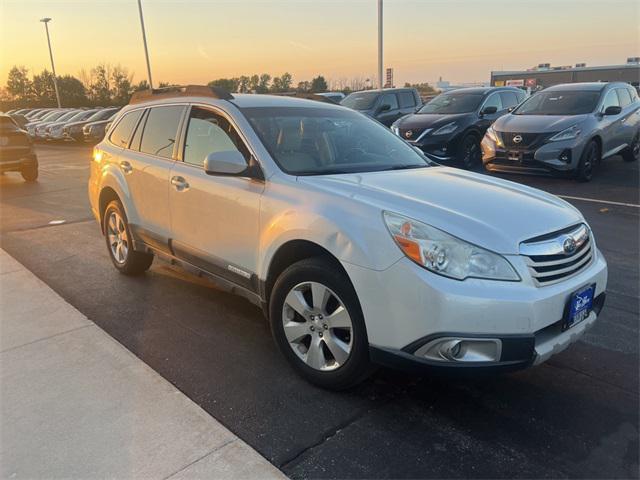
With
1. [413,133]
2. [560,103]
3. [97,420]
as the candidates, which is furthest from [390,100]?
[97,420]

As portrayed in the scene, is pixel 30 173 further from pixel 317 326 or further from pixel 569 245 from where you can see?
pixel 569 245

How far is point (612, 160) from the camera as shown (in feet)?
39.9

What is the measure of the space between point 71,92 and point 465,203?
6271 cm

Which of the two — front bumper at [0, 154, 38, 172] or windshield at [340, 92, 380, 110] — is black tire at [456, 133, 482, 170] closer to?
windshield at [340, 92, 380, 110]

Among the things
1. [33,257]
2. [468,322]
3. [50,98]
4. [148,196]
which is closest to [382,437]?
[468,322]

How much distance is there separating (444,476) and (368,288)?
936 millimetres

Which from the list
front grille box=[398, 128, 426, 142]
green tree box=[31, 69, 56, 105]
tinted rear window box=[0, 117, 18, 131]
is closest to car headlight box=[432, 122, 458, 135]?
front grille box=[398, 128, 426, 142]

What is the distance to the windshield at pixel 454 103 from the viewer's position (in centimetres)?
1181

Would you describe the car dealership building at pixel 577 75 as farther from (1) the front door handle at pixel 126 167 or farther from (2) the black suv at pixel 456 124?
(1) the front door handle at pixel 126 167

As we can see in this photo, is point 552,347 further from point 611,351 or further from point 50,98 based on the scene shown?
point 50,98

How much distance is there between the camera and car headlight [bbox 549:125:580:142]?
907cm

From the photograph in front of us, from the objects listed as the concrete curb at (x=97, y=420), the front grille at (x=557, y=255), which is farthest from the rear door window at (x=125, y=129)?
the front grille at (x=557, y=255)

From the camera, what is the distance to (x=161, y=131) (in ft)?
14.8

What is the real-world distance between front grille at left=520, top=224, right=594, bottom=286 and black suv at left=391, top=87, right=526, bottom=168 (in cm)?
826
